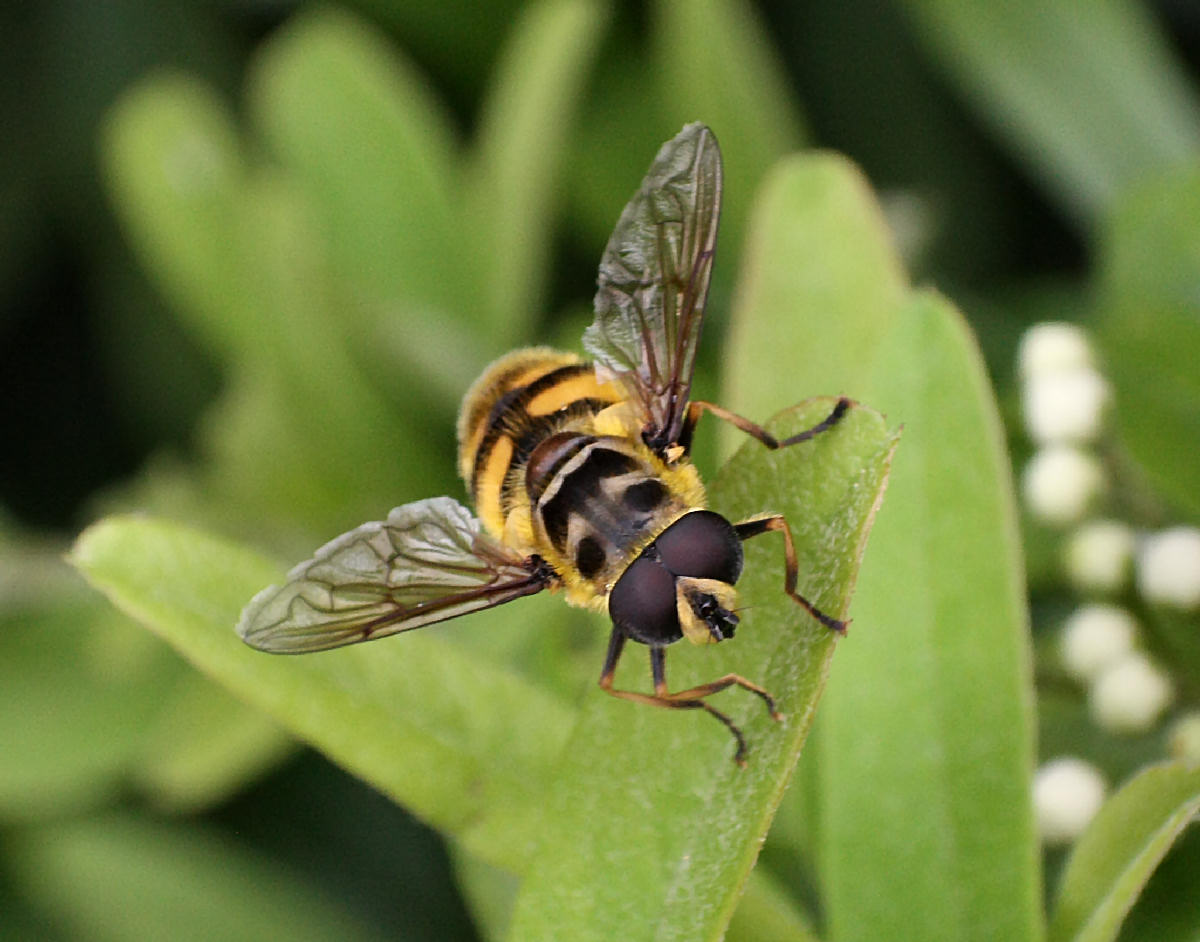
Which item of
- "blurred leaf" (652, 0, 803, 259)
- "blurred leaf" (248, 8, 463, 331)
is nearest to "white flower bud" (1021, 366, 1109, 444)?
"blurred leaf" (652, 0, 803, 259)

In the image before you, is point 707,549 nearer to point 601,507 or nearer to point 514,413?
point 601,507

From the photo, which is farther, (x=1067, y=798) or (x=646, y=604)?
(x=1067, y=798)

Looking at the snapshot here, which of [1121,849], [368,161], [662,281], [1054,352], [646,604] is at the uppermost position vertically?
[368,161]

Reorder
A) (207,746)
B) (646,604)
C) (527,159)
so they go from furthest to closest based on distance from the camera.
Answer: (527,159) < (207,746) < (646,604)

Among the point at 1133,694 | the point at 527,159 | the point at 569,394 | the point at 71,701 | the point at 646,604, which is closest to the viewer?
the point at 646,604

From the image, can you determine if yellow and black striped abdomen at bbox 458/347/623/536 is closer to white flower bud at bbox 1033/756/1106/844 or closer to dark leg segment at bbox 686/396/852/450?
dark leg segment at bbox 686/396/852/450

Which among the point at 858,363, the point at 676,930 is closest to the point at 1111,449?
the point at 858,363

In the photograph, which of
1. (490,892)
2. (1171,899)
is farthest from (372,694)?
(1171,899)
